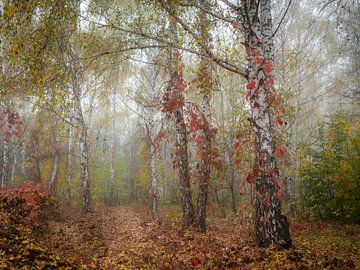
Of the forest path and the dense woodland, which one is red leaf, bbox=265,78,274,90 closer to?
the dense woodland

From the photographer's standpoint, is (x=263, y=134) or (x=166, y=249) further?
(x=166, y=249)

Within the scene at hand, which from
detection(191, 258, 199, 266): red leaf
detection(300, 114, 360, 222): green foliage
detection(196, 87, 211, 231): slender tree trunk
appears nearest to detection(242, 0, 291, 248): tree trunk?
detection(191, 258, 199, 266): red leaf

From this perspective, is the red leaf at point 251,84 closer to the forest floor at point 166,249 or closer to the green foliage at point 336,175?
the forest floor at point 166,249

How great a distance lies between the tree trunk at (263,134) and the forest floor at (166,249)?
1.08 ft

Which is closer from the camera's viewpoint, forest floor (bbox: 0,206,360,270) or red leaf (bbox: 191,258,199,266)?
forest floor (bbox: 0,206,360,270)

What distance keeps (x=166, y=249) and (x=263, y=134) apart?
3.44 m

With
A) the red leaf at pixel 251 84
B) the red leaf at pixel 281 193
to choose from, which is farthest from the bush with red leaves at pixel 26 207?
the red leaf at pixel 251 84

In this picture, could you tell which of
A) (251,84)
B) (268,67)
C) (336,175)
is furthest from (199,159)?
(268,67)

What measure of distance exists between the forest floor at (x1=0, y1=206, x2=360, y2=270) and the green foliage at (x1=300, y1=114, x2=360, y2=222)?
30.4 inches

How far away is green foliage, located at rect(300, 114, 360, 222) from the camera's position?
817 cm

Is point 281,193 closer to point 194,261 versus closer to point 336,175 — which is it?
point 194,261

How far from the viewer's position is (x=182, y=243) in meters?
6.53

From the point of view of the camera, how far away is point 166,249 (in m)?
6.16

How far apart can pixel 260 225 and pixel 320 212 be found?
6311 millimetres
